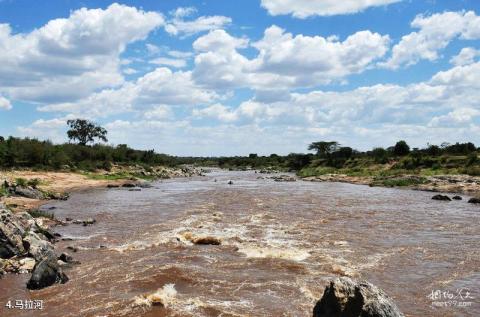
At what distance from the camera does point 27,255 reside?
1845cm

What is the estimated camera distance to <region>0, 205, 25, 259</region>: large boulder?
724 inches

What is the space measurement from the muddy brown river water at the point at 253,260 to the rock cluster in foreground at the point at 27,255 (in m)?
0.46

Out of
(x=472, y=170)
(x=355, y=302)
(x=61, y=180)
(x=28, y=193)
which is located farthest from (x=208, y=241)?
(x=472, y=170)

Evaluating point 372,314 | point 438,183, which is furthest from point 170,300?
point 438,183

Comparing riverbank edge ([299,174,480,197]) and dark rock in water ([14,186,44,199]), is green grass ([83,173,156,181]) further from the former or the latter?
riverbank edge ([299,174,480,197])

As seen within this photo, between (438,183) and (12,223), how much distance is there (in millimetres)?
54837

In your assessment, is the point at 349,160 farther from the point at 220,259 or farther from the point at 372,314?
the point at 372,314

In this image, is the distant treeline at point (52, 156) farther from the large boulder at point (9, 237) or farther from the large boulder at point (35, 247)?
the large boulder at point (35, 247)

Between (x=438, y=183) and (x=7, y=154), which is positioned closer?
(x=438, y=183)

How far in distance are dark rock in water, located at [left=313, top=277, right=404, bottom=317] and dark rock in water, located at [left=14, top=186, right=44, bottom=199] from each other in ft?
126

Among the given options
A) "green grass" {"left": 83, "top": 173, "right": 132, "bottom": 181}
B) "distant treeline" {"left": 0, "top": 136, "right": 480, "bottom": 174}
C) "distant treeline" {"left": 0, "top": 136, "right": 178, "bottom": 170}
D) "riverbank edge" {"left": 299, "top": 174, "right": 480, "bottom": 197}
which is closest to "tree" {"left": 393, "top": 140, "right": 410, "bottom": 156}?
"distant treeline" {"left": 0, "top": 136, "right": 480, "bottom": 174}

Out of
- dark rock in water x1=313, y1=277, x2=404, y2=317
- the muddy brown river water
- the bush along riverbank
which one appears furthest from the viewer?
the bush along riverbank

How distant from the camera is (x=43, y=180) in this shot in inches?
2280

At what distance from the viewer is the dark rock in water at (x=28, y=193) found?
4200 cm
